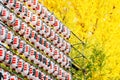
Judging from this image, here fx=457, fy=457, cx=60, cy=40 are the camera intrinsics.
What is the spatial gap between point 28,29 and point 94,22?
5.97 metres

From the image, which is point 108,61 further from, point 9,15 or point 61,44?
point 9,15

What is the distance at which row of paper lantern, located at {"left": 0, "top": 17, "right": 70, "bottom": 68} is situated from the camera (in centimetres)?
1178

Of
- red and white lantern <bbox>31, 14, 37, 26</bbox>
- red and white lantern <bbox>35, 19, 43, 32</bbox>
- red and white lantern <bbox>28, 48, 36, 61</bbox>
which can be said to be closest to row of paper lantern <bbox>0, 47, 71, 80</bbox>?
red and white lantern <bbox>28, 48, 36, 61</bbox>

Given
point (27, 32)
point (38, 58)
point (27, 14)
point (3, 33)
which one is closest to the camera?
point (3, 33)

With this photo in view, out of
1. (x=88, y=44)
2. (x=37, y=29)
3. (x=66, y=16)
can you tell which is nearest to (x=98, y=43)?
(x=88, y=44)

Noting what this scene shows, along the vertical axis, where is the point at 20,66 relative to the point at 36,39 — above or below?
below

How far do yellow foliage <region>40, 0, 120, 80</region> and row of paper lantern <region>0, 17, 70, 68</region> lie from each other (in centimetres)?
232

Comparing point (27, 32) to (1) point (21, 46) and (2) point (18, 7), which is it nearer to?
(1) point (21, 46)

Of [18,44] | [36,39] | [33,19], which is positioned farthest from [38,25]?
[18,44]

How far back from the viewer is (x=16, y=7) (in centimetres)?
1266

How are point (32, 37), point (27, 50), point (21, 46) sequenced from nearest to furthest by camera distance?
point (21, 46) → point (27, 50) → point (32, 37)

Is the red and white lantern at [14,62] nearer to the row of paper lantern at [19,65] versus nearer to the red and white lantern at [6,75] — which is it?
the row of paper lantern at [19,65]

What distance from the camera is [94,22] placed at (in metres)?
18.6

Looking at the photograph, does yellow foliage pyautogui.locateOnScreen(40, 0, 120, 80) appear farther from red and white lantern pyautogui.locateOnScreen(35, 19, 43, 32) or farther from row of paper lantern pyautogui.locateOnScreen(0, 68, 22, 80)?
row of paper lantern pyautogui.locateOnScreen(0, 68, 22, 80)
